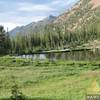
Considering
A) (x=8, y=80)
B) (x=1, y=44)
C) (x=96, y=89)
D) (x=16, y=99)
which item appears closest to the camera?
(x=96, y=89)

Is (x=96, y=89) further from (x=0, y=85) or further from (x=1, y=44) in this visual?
(x=1, y=44)

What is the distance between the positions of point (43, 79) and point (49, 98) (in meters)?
22.1

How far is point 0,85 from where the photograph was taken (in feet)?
150

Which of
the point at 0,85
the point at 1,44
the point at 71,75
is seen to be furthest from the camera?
the point at 1,44

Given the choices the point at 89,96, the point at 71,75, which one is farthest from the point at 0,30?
the point at 89,96

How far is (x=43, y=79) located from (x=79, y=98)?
23590 millimetres

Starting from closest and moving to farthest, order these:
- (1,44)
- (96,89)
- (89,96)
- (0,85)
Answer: (89,96)
(96,89)
(0,85)
(1,44)

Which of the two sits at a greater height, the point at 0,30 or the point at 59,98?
the point at 0,30

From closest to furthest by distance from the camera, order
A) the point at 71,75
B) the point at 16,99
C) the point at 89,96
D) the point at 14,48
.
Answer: the point at 89,96
the point at 16,99
the point at 71,75
the point at 14,48

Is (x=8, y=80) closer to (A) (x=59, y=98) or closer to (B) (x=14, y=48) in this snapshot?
(A) (x=59, y=98)

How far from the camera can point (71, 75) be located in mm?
53938

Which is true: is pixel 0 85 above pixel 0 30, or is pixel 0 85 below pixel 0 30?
below

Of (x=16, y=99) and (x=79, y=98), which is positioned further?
(x=79, y=98)

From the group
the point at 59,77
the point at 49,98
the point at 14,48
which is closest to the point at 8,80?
the point at 59,77
